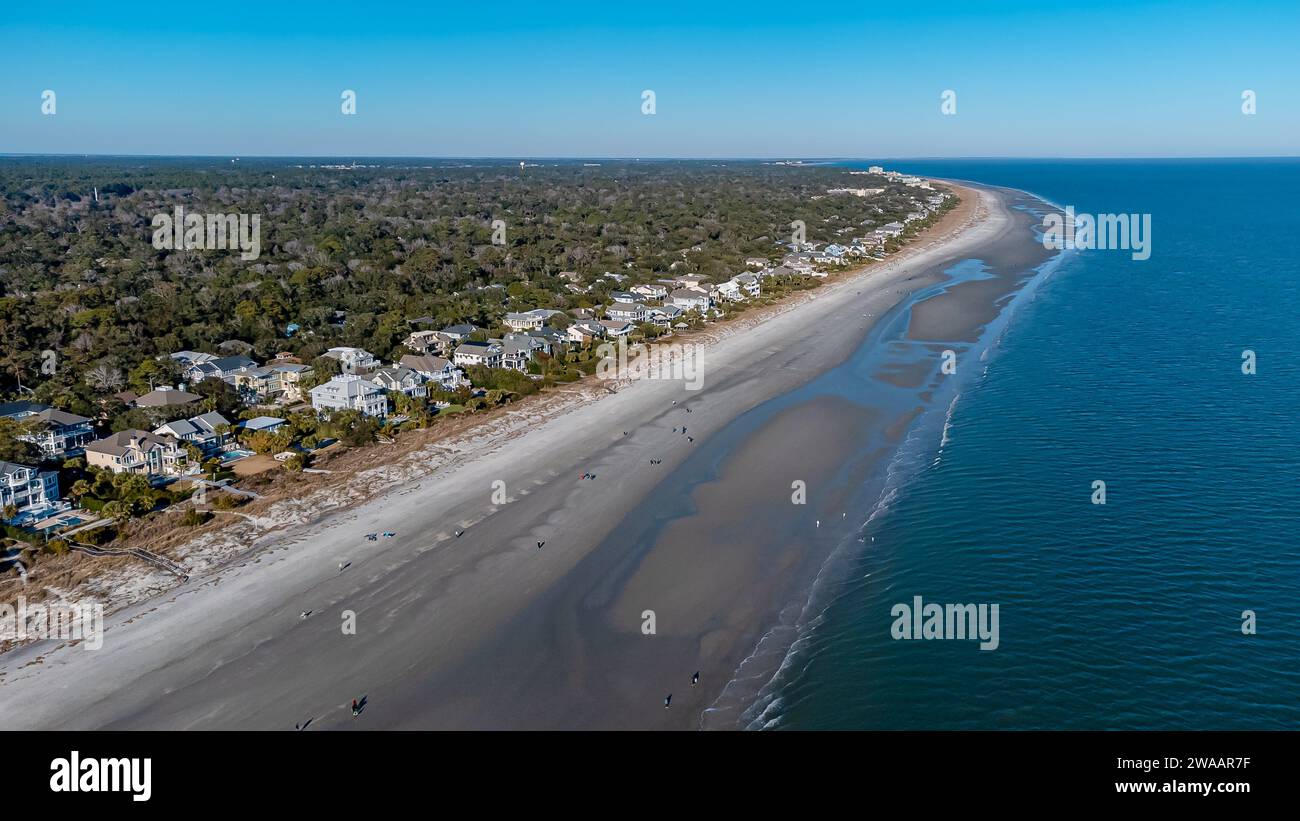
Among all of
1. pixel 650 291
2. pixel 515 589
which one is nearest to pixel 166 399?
pixel 515 589

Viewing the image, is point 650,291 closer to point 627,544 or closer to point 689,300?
point 689,300

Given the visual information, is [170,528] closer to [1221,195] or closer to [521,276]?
[521,276]

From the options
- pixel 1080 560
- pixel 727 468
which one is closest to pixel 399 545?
pixel 727 468

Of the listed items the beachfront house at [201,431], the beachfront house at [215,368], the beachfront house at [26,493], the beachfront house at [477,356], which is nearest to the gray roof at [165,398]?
the beachfront house at [201,431]

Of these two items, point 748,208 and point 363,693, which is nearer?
point 363,693

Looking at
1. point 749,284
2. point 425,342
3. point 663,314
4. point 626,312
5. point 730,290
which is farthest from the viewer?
point 749,284

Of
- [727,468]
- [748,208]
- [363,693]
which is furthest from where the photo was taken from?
[748,208]
